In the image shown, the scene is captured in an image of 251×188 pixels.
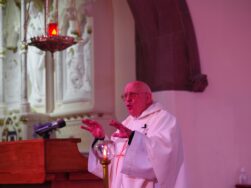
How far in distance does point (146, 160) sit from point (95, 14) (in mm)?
3589

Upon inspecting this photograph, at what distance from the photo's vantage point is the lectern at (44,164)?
5219 millimetres

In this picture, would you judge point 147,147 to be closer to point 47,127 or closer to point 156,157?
point 156,157

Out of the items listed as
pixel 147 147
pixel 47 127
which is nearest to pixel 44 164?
pixel 47 127

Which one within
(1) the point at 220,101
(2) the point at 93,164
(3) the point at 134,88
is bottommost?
(2) the point at 93,164

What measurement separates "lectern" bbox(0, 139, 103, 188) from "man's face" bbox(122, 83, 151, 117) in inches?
23.3

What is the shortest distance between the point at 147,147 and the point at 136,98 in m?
0.50

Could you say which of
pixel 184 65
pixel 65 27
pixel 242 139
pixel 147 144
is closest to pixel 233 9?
pixel 184 65

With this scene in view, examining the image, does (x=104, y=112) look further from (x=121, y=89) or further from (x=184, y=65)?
(x=184, y=65)

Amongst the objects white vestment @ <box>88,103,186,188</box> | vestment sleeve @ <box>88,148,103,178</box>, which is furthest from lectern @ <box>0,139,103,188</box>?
white vestment @ <box>88,103,186,188</box>

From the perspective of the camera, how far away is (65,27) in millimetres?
8477

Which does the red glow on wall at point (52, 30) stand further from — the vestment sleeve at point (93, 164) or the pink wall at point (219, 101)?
the vestment sleeve at point (93, 164)

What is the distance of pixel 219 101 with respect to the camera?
796 cm

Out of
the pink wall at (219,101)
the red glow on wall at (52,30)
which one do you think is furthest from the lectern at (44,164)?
the pink wall at (219,101)

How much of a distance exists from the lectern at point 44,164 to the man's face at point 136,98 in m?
0.59
